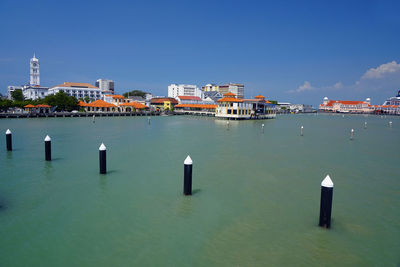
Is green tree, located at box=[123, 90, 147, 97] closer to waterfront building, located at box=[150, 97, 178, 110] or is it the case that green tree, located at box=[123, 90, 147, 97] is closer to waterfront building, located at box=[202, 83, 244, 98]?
waterfront building, located at box=[150, 97, 178, 110]

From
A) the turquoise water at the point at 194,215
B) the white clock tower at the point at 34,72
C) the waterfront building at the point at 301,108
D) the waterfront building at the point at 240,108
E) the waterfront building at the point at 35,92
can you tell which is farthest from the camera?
the waterfront building at the point at 301,108

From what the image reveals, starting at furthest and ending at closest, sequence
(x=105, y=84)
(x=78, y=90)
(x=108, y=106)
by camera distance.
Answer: (x=105, y=84)
(x=78, y=90)
(x=108, y=106)

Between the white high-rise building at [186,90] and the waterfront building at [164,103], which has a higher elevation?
the white high-rise building at [186,90]

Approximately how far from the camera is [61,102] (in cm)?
6400

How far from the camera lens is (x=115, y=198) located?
973cm

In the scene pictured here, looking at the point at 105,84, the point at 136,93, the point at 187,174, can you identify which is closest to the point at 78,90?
the point at 136,93

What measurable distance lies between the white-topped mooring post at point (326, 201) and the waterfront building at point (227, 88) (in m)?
155

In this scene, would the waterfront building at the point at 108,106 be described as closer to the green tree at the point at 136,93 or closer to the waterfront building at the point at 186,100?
the waterfront building at the point at 186,100

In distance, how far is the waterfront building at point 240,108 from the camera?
62.1 metres

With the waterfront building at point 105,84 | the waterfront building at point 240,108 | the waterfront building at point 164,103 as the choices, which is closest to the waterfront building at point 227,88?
the waterfront building at point 105,84

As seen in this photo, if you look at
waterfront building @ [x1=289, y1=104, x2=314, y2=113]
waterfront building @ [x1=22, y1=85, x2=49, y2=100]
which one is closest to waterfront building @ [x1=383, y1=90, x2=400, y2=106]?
waterfront building @ [x1=289, y1=104, x2=314, y2=113]

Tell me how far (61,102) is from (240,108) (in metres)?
42.8

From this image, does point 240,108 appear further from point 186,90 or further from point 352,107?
point 352,107

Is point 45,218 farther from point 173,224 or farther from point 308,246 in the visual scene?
point 308,246
